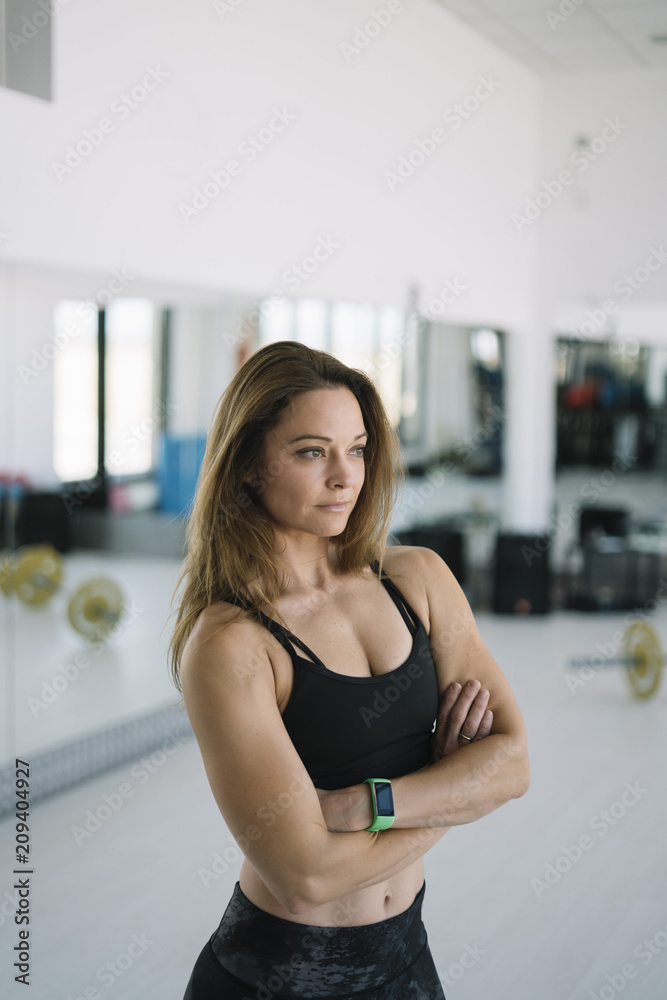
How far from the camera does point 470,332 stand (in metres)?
8.46

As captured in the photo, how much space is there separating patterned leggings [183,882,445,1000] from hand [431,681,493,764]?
11.6 inches

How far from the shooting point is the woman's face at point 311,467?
1568mm

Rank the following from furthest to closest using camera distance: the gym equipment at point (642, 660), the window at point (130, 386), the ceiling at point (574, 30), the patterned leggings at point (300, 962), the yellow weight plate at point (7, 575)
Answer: the ceiling at point (574, 30) < the gym equipment at point (642, 660) < the window at point (130, 386) < the yellow weight plate at point (7, 575) < the patterned leggings at point (300, 962)

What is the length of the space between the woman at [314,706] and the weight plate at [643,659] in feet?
14.2

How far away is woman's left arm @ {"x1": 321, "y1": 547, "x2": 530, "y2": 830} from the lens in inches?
64.4

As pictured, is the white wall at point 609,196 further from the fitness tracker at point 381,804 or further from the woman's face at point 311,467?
the fitness tracker at point 381,804

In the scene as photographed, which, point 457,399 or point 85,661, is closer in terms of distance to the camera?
point 85,661

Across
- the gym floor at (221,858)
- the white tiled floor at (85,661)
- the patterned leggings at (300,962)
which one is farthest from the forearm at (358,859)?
the white tiled floor at (85,661)

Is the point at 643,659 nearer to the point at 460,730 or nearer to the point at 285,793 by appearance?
the point at 460,730

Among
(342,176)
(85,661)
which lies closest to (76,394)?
(85,661)

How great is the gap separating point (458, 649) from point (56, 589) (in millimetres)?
3424

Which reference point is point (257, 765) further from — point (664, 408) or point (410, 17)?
point (664, 408)

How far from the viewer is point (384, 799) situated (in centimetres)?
155

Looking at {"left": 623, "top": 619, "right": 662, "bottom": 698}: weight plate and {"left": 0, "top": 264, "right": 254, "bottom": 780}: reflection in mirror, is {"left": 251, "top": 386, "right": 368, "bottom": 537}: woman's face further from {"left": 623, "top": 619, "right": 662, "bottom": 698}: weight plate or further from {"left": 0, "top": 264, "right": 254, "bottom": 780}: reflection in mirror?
{"left": 623, "top": 619, "right": 662, "bottom": 698}: weight plate
